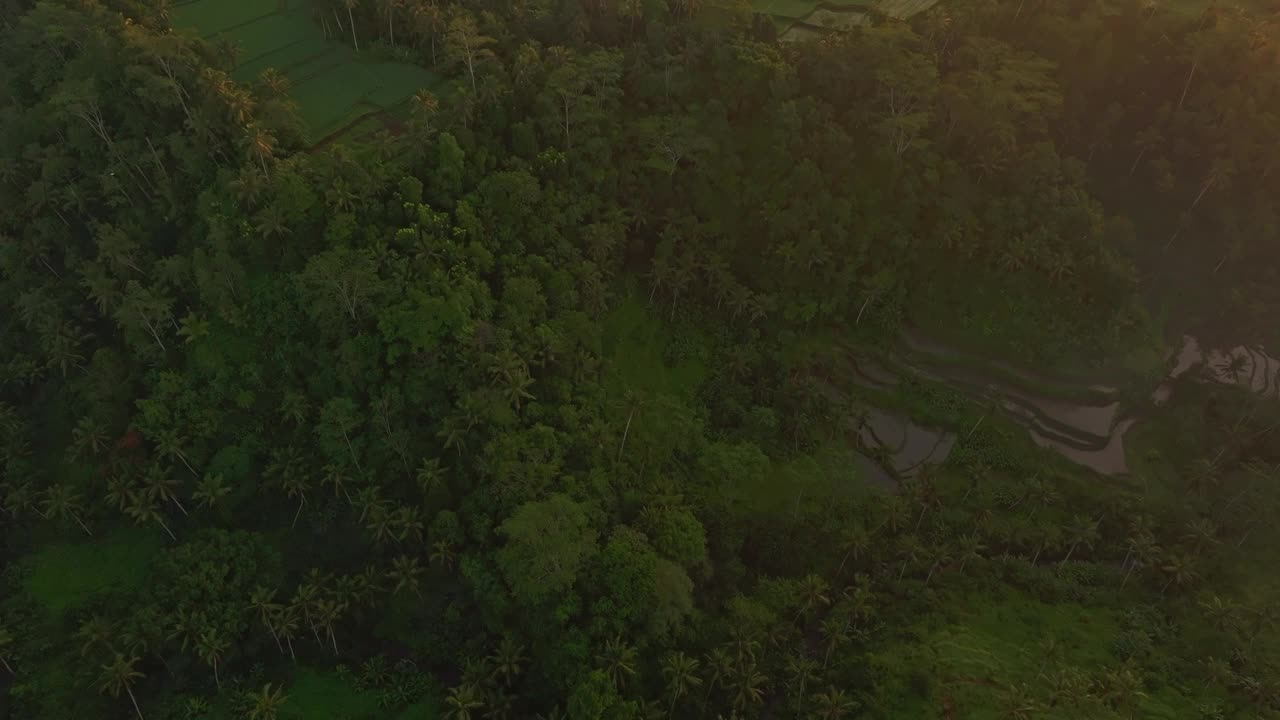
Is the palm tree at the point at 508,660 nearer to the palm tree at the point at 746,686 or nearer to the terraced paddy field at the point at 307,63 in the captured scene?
the palm tree at the point at 746,686

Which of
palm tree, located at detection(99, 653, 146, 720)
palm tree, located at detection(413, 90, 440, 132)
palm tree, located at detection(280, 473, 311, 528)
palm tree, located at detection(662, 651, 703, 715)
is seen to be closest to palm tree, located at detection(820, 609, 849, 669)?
palm tree, located at detection(662, 651, 703, 715)

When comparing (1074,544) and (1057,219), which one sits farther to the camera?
(1057,219)

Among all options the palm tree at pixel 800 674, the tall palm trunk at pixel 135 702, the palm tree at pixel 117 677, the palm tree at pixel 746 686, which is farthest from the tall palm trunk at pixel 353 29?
the palm tree at pixel 800 674

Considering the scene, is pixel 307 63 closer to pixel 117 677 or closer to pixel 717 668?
pixel 117 677

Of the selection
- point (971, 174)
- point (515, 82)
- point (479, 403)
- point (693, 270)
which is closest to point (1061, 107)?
point (971, 174)

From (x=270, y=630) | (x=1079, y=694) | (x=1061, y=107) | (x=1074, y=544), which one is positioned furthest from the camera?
(x=1061, y=107)

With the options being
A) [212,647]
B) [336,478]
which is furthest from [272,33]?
[212,647]

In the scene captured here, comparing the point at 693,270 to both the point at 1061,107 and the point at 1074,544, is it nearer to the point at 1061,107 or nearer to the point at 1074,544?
the point at 1074,544
